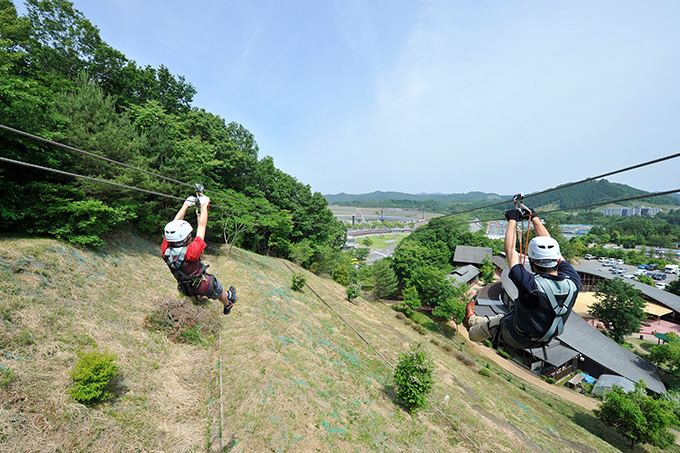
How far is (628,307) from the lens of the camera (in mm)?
29938

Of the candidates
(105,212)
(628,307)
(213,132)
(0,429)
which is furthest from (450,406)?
(628,307)

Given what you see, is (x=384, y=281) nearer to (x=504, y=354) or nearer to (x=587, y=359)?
(x=504, y=354)

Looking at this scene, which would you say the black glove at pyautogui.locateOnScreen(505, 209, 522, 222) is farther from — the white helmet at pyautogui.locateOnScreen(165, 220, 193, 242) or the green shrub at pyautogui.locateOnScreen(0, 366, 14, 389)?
the green shrub at pyautogui.locateOnScreen(0, 366, 14, 389)

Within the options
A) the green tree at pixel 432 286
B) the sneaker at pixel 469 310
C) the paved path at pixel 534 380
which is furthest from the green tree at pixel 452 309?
the paved path at pixel 534 380

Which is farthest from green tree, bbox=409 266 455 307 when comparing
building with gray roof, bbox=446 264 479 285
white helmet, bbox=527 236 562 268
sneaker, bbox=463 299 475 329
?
white helmet, bbox=527 236 562 268

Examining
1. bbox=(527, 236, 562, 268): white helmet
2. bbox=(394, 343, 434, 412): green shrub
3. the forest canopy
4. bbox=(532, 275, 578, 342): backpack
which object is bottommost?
bbox=(394, 343, 434, 412): green shrub

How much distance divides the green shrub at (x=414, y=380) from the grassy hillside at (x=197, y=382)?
0.66 metres

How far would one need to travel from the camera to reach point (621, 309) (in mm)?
30109

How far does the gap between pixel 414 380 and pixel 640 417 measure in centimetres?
1713

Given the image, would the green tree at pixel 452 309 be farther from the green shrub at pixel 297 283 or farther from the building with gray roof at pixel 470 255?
the building with gray roof at pixel 470 255

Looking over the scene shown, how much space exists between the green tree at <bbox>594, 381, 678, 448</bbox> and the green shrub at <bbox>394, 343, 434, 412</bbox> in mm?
16091

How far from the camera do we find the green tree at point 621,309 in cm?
2973

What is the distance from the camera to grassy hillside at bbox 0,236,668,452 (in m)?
5.82

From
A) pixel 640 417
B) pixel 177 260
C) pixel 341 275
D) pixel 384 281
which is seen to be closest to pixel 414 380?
pixel 177 260
